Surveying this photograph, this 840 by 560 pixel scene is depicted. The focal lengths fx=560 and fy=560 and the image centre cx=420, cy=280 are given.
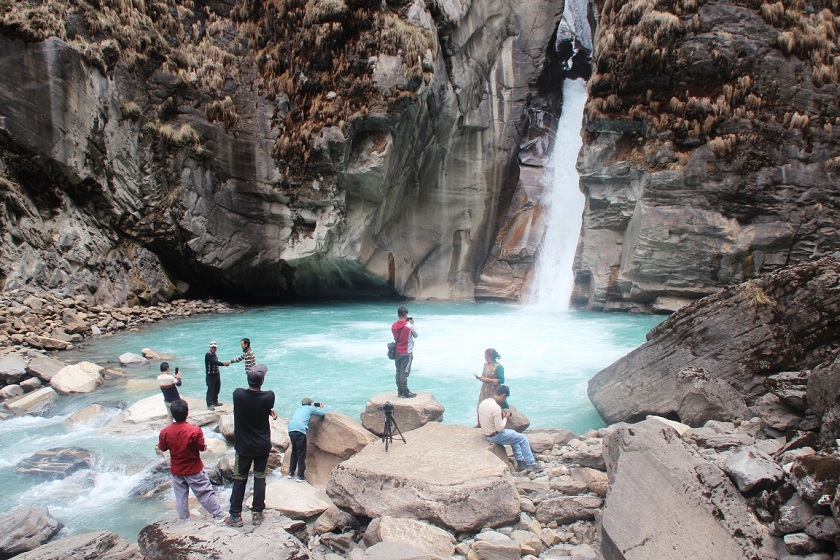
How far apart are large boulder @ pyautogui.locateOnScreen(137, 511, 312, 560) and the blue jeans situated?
2.96 meters

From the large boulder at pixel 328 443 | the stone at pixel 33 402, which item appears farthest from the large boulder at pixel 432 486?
the stone at pixel 33 402

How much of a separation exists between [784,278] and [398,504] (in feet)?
19.4

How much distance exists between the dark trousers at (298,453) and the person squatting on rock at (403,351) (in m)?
1.93

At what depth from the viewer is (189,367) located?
13.6 m

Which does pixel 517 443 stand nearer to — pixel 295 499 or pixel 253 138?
pixel 295 499

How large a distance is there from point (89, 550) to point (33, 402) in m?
6.88

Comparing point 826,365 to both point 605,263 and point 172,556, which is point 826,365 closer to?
point 172,556

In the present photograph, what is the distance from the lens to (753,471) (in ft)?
15.4

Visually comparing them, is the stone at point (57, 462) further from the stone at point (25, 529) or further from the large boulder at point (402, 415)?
the large boulder at point (402, 415)

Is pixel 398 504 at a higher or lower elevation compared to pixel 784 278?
lower

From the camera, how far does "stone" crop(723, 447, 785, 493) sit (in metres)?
4.60

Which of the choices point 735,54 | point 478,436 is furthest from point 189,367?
point 735,54

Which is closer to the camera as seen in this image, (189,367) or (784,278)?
(784,278)

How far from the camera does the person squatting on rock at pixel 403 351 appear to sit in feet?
28.3
